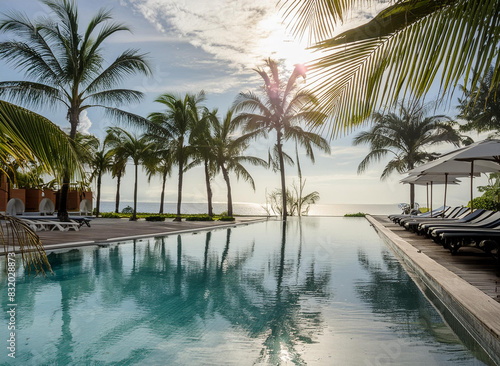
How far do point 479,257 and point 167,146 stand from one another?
16.5 meters

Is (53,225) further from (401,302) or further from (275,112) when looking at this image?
(275,112)

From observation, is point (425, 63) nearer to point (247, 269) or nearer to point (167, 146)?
point (247, 269)

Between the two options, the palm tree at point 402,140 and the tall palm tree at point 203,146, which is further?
the palm tree at point 402,140

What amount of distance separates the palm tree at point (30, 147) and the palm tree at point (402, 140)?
2169 cm

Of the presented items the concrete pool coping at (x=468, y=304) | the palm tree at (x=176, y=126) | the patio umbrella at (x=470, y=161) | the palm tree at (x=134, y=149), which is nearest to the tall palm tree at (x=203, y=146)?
the palm tree at (x=176, y=126)

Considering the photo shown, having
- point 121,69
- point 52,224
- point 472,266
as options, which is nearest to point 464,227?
point 472,266

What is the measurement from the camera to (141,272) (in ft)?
21.6

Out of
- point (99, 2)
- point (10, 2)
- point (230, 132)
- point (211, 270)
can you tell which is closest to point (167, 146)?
point (230, 132)

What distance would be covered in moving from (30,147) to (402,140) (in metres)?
23.5

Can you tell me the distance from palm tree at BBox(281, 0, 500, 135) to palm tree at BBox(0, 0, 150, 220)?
11.5m

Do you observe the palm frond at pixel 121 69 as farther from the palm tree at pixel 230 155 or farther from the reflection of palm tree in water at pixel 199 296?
the palm tree at pixel 230 155

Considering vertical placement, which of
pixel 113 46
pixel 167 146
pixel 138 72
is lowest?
pixel 167 146

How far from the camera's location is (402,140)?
23.6 m

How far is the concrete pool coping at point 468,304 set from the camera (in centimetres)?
300
